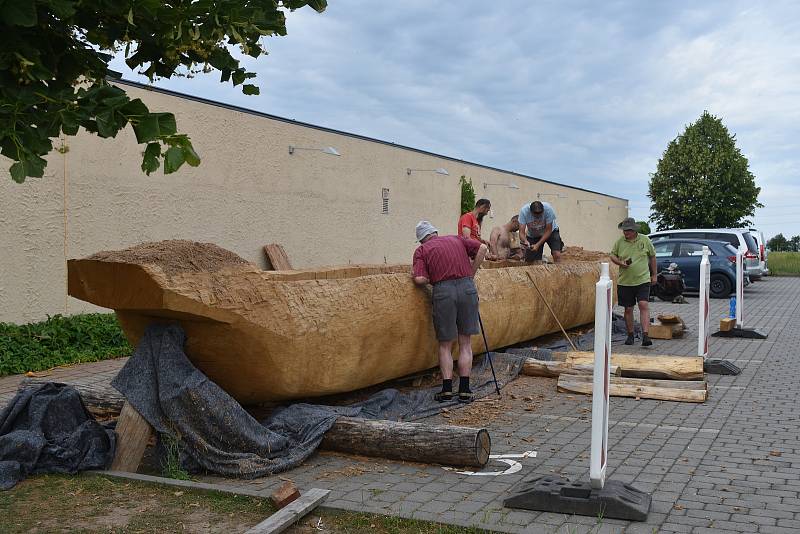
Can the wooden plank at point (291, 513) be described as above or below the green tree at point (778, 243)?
below

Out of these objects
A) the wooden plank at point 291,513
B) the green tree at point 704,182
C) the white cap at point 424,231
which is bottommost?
the wooden plank at point 291,513

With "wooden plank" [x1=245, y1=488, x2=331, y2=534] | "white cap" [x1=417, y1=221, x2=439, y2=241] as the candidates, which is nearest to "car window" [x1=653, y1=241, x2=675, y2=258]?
"white cap" [x1=417, y1=221, x2=439, y2=241]

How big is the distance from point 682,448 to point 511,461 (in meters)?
1.34

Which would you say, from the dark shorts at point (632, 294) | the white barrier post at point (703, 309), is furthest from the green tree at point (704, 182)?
the white barrier post at point (703, 309)

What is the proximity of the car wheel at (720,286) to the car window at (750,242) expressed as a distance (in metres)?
→ 2.78

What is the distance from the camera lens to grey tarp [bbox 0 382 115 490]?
5109mm

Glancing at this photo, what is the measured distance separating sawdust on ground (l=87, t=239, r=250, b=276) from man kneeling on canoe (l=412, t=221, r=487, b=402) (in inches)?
88.7

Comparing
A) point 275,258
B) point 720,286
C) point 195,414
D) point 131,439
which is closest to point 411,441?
point 195,414

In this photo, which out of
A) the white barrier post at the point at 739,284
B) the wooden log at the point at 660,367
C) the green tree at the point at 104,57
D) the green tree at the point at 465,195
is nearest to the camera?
the green tree at the point at 104,57

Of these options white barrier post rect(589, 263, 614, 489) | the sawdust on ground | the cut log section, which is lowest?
the cut log section

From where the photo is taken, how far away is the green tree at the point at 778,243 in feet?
175

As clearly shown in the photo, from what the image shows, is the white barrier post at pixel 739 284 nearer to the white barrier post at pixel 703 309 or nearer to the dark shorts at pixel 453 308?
the white barrier post at pixel 703 309

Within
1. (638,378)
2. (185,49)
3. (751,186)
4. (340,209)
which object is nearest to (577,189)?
(751,186)

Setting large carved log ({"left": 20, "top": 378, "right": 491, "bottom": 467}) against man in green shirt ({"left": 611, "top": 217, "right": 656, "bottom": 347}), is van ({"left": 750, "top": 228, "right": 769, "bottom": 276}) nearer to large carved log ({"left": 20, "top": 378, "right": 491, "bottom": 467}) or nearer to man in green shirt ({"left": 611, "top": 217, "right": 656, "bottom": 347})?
man in green shirt ({"left": 611, "top": 217, "right": 656, "bottom": 347})
